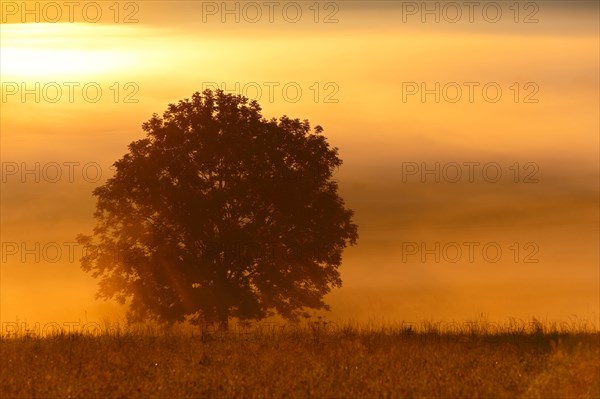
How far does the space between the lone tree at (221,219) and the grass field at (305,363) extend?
518 inches

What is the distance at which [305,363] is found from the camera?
2236 centimetres

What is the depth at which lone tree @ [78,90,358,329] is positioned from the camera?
41.8m

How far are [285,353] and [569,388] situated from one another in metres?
7.03

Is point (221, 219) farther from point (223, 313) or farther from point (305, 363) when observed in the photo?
point (305, 363)

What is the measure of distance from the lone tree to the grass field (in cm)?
1316

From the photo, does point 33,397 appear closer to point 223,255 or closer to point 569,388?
point 569,388

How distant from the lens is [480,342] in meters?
26.3

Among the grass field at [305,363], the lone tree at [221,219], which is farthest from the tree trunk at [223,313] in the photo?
the grass field at [305,363]

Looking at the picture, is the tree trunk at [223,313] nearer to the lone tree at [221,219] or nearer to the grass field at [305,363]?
the lone tree at [221,219]

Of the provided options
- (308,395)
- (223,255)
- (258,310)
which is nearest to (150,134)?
(223,255)

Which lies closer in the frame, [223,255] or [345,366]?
[345,366]

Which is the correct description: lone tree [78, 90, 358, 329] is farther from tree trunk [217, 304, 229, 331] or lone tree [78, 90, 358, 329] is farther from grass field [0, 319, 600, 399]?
grass field [0, 319, 600, 399]

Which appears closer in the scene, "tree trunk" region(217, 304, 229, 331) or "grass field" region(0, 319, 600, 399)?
"grass field" region(0, 319, 600, 399)

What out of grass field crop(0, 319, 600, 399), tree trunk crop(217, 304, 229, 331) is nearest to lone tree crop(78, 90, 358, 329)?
tree trunk crop(217, 304, 229, 331)
